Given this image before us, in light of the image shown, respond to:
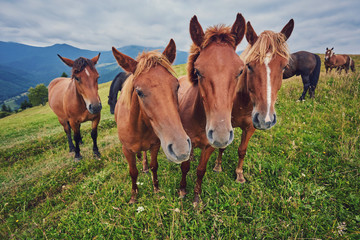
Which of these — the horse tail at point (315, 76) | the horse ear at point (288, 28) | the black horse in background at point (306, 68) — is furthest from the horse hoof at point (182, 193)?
the horse tail at point (315, 76)

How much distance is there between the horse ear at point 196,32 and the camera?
2.39 metres

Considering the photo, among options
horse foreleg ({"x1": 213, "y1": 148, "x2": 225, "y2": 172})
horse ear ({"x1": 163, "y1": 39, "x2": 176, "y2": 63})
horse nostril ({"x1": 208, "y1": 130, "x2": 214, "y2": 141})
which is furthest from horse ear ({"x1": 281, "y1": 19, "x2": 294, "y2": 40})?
horse foreleg ({"x1": 213, "y1": 148, "x2": 225, "y2": 172})

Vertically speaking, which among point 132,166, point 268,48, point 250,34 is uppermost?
point 250,34

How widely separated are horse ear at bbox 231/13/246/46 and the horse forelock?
0.39 meters

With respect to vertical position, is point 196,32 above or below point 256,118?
above

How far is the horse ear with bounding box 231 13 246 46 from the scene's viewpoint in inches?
96.0

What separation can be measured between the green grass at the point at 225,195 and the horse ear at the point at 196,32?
2813 millimetres

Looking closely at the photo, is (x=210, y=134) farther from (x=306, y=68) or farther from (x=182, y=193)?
(x=306, y=68)

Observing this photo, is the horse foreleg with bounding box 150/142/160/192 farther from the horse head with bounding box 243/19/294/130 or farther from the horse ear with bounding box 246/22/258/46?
the horse ear with bounding box 246/22/258/46

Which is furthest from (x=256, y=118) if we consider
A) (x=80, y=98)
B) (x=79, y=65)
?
(x=80, y=98)

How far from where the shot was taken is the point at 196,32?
2.45 metres

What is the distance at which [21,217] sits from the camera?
361cm

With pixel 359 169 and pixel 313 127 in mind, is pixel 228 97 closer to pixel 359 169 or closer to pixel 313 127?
pixel 359 169

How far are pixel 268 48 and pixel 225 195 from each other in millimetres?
2920
